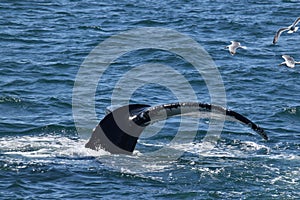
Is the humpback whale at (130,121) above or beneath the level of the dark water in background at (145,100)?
above

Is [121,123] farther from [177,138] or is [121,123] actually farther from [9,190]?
[177,138]

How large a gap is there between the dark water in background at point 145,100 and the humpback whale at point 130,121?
1.03ft

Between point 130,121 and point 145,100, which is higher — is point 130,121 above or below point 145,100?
above

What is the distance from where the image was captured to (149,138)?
21.9 meters

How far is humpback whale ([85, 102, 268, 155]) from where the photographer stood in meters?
15.8

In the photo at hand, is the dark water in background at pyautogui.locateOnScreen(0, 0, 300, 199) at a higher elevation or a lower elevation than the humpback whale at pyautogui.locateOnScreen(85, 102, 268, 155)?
lower

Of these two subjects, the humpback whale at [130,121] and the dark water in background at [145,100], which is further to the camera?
the dark water in background at [145,100]

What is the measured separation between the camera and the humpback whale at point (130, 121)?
15.8 meters

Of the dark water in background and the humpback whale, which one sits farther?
the dark water in background

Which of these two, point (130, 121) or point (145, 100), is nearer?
point (130, 121)

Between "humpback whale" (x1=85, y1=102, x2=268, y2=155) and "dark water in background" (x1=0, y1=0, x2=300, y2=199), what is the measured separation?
0.31 m

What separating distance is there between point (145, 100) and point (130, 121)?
10.2m

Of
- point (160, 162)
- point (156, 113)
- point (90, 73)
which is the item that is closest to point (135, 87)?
point (90, 73)

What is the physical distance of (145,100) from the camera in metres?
27.2
